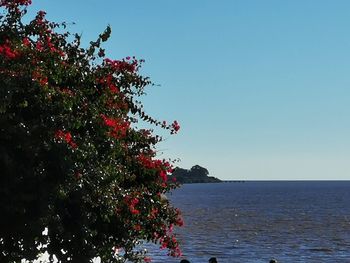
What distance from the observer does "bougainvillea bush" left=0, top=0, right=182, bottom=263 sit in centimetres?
955

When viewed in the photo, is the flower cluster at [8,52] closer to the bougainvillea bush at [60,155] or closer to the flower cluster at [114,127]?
the bougainvillea bush at [60,155]

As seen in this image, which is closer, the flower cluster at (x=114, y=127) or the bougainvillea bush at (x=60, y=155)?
the bougainvillea bush at (x=60, y=155)

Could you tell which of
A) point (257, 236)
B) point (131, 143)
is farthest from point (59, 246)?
point (257, 236)

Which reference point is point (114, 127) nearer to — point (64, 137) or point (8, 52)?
point (64, 137)

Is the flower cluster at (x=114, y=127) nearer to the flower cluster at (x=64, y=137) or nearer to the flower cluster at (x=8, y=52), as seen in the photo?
the flower cluster at (x=64, y=137)

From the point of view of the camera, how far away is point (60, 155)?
9.62 meters

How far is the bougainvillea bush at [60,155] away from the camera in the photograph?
9547mm

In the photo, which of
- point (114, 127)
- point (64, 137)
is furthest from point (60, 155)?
point (114, 127)

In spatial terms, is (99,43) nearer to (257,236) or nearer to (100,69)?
(100,69)

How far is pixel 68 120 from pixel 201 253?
127ft

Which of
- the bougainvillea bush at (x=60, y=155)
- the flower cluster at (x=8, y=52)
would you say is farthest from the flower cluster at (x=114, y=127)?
the flower cluster at (x=8, y=52)

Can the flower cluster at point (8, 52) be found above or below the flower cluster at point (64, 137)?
above

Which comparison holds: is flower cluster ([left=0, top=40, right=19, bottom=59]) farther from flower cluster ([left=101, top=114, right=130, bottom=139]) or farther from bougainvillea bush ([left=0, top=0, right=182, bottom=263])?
flower cluster ([left=101, top=114, right=130, bottom=139])

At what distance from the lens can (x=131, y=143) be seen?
44.2 ft
